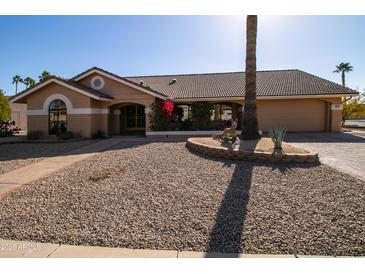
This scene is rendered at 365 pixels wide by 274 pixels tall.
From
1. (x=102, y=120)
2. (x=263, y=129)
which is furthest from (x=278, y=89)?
(x=102, y=120)

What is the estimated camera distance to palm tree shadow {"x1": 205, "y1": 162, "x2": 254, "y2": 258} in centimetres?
389

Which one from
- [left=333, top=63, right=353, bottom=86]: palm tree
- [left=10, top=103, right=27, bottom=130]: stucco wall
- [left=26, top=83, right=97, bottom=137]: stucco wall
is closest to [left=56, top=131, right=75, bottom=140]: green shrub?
[left=26, top=83, right=97, bottom=137]: stucco wall

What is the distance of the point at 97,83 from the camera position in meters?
21.0

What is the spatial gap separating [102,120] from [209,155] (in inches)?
488

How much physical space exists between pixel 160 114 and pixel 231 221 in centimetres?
1536

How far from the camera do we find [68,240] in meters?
4.21

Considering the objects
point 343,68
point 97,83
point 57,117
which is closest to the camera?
point 57,117

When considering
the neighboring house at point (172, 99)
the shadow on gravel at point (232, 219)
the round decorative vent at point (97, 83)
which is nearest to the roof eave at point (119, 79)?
the neighboring house at point (172, 99)

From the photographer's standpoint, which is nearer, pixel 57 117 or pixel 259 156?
pixel 259 156

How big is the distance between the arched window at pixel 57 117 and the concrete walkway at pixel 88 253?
1669cm

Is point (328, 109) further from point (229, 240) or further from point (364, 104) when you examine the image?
point (229, 240)

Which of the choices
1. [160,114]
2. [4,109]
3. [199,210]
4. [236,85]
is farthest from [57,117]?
[199,210]

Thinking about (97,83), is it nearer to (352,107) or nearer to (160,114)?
(160,114)

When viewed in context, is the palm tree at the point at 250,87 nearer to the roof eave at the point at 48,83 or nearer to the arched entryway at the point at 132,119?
the roof eave at the point at 48,83
